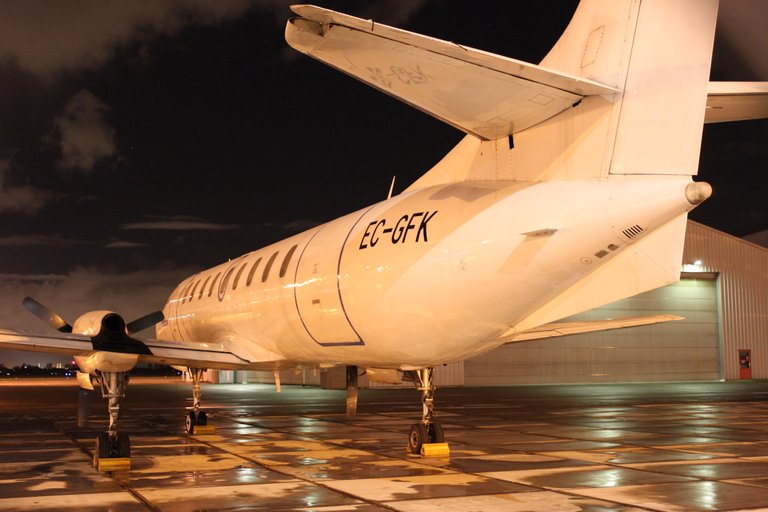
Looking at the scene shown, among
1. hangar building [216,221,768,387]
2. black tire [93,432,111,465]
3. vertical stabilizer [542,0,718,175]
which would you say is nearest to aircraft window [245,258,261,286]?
black tire [93,432,111,465]

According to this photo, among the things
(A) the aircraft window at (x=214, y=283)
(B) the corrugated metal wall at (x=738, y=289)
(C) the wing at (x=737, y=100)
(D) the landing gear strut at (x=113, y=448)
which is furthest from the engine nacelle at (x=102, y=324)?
(B) the corrugated metal wall at (x=738, y=289)

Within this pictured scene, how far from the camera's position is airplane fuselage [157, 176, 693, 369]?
828cm

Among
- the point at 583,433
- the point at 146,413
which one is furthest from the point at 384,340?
the point at 146,413

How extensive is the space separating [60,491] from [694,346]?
46.1m

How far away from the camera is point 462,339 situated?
9961 mm

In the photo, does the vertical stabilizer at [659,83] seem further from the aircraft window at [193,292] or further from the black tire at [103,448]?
the aircraft window at [193,292]

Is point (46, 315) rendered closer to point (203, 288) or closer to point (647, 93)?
point (203, 288)

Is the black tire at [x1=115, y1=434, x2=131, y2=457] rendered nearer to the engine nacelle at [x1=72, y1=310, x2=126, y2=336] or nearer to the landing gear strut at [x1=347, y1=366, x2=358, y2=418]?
the engine nacelle at [x1=72, y1=310, x2=126, y2=336]

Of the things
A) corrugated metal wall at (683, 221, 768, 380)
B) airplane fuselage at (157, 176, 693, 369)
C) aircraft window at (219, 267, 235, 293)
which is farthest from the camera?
corrugated metal wall at (683, 221, 768, 380)

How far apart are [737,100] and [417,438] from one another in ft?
22.4

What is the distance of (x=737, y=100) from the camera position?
8.81 metres

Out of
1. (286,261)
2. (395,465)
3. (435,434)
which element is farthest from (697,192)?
(286,261)

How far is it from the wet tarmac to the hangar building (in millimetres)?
26566

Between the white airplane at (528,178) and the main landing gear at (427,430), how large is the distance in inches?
33.8
